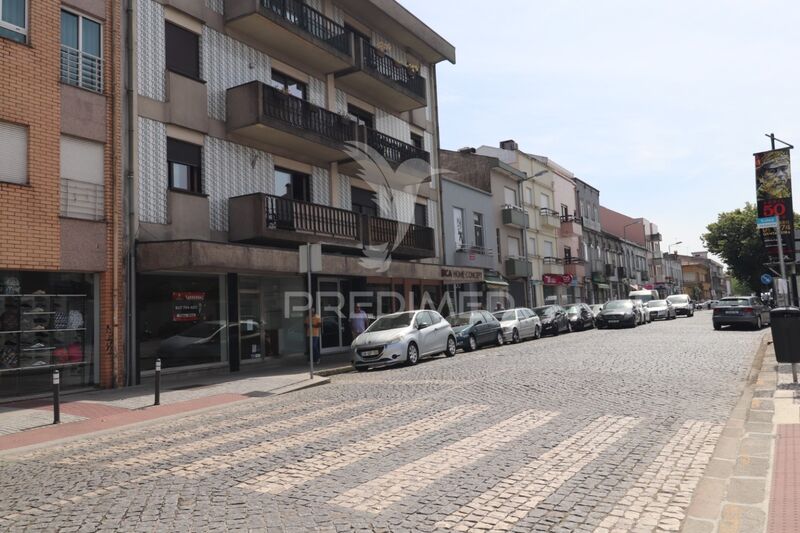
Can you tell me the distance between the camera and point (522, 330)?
930 inches

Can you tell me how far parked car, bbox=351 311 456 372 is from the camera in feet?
49.9

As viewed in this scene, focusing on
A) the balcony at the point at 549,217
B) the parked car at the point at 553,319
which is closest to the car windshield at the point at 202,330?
the parked car at the point at 553,319

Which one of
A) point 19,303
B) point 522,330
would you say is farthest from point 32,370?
point 522,330

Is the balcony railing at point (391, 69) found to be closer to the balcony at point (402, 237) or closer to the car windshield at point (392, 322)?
the balcony at point (402, 237)

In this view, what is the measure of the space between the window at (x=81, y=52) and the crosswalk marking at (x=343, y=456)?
11.2 m

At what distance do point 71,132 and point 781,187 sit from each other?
19.1 m

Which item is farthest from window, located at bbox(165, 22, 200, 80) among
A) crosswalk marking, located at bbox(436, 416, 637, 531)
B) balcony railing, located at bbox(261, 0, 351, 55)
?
crosswalk marking, located at bbox(436, 416, 637, 531)

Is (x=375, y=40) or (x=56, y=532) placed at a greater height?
(x=375, y=40)

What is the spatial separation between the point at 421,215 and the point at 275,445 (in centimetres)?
2001

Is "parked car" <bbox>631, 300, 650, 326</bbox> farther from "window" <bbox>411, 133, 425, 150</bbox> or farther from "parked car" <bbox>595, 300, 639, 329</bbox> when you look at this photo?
"window" <bbox>411, 133, 425, 150</bbox>

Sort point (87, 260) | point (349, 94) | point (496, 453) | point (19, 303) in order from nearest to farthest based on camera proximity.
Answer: point (496, 453), point (19, 303), point (87, 260), point (349, 94)

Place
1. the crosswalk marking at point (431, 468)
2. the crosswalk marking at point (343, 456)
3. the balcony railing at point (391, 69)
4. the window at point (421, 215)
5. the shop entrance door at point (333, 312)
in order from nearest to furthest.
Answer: the crosswalk marking at point (431, 468), the crosswalk marking at point (343, 456), the shop entrance door at point (333, 312), the balcony railing at point (391, 69), the window at point (421, 215)

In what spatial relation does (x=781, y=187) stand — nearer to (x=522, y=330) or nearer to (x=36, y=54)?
(x=522, y=330)

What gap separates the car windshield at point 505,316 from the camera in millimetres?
23531
